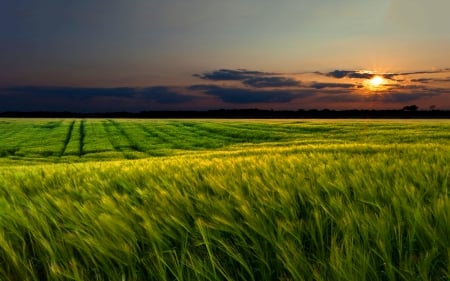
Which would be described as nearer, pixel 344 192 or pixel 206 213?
pixel 206 213

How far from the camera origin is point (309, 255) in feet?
6.16

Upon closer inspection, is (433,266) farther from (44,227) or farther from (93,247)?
(44,227)

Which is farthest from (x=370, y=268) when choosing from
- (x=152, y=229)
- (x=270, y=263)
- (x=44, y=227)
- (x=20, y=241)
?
(x=20, y=241)

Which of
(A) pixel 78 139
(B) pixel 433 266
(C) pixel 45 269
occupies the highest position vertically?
(B) pixel 433 266

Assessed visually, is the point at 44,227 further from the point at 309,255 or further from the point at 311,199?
the point at 311,199

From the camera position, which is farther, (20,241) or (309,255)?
(20,241)

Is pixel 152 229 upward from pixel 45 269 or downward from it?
upward

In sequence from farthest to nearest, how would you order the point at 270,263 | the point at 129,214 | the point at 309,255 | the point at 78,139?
1. the point at 78,139
2. the point at 129,214
3. the point at 309,255
4. the point at 270,263

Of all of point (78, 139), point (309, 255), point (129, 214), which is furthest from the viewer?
point (78, 139)

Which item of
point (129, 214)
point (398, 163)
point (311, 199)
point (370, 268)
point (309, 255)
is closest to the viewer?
point (370, 268)

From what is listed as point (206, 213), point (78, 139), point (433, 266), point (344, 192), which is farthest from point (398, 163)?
point (78, 139)

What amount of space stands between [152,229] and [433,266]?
108 centimetres

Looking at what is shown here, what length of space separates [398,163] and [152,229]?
3.07 metres

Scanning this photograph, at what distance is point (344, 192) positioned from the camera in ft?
8.98
